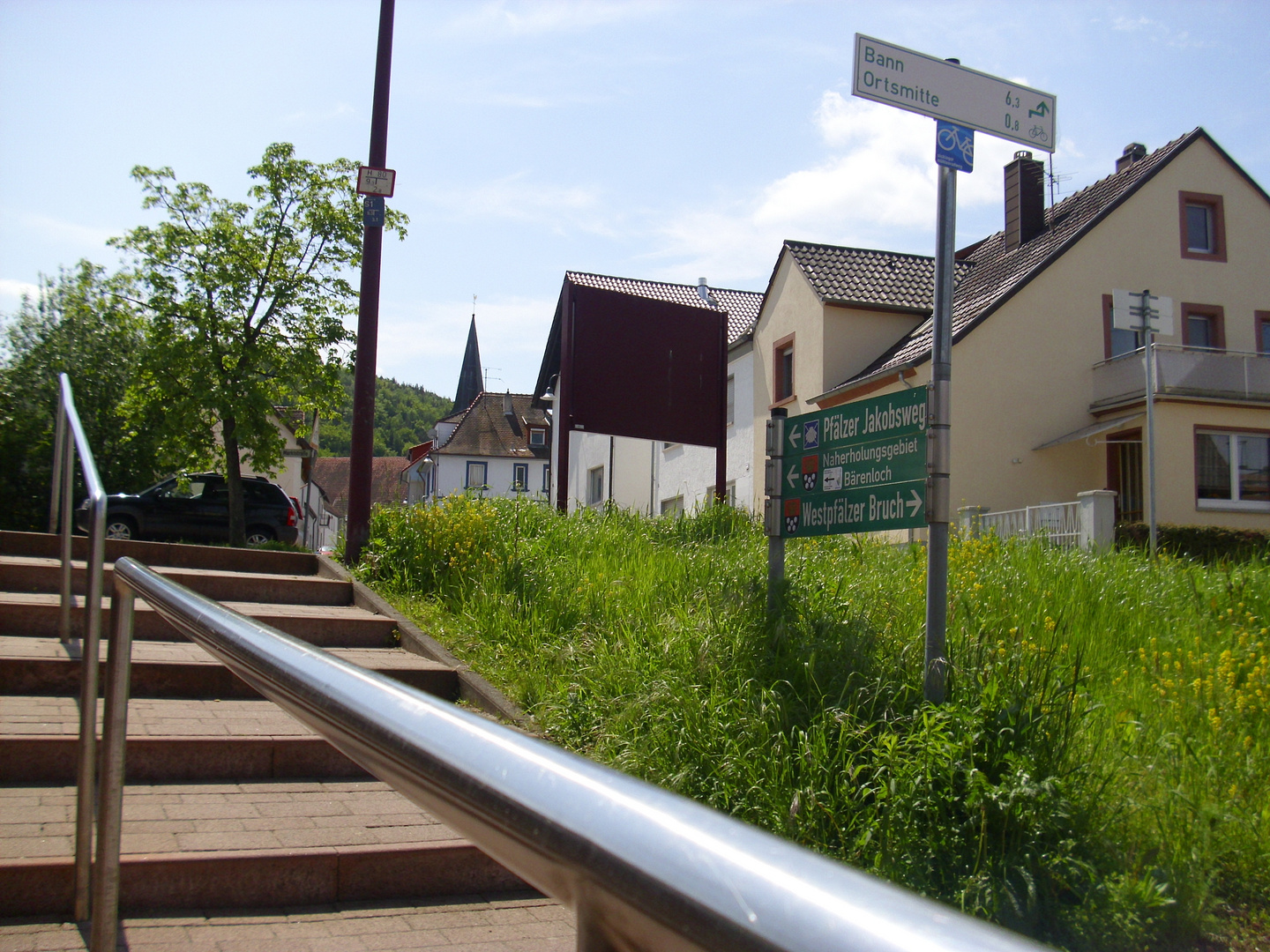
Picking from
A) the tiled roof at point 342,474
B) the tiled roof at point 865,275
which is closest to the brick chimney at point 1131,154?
the tiled roof at point 865,275

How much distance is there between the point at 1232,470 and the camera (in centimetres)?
2005

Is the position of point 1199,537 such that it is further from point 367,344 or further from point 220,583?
point 220,583

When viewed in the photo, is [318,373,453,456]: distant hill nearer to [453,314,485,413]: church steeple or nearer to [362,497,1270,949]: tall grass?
[453,314,485,413]: church steeple

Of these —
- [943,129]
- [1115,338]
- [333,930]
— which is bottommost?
[333,930]

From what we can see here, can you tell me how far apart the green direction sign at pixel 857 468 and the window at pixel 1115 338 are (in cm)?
1736

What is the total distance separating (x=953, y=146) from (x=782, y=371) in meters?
19.2

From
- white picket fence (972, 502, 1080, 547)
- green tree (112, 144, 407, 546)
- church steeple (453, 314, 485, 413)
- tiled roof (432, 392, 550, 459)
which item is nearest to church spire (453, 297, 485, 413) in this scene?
church steeple (453, 314, 485, 413)

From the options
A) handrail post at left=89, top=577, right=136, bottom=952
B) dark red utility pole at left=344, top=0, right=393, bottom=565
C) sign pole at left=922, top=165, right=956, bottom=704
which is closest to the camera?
handrail post at left=89, top=577, right=136, bottom=952

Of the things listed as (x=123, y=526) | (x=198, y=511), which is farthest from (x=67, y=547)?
(x=198, y=511)

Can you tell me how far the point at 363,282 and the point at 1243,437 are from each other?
1835 centimetres

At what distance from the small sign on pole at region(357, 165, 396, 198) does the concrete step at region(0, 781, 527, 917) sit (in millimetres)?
6483

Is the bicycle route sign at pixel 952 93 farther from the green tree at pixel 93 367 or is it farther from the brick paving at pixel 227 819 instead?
the green tree at pixel 93 367

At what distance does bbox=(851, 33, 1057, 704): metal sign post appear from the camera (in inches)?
171

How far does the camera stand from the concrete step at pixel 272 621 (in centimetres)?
543
